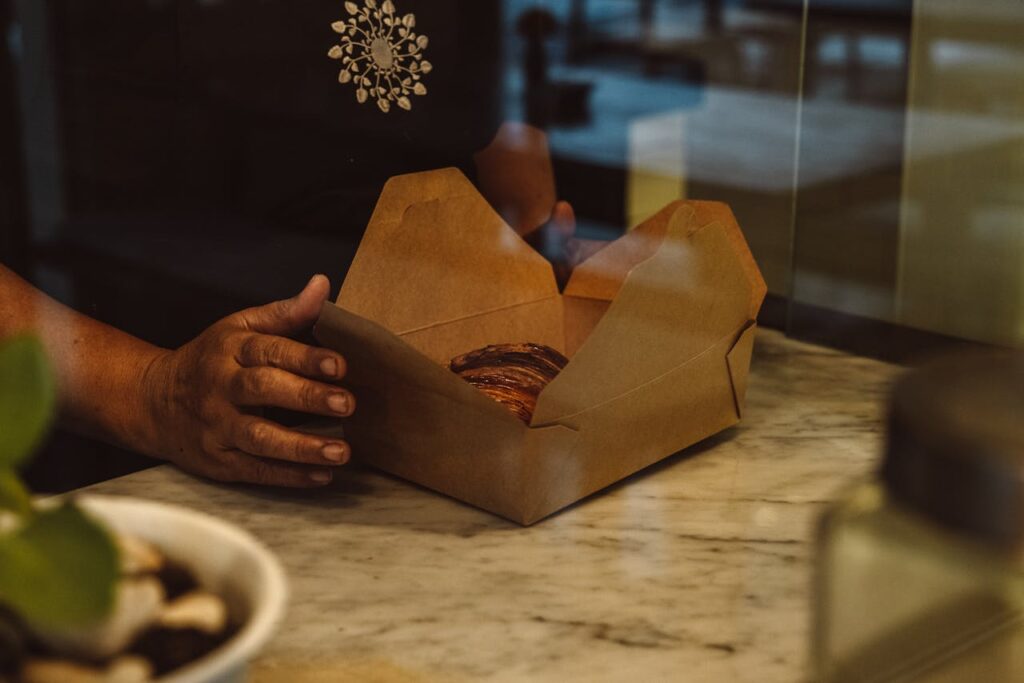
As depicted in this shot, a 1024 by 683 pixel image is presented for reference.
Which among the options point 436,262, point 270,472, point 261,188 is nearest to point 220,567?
point 270,472

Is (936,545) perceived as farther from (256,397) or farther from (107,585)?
(256,397)

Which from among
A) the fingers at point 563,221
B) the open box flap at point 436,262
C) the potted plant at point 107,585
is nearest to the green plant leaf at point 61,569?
Result: the potted plant at point 107,585

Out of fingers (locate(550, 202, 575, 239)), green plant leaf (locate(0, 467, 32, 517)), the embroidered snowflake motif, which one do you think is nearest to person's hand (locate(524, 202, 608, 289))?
fingers (locate(550, 202, 575, 239))

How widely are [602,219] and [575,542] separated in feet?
3.98

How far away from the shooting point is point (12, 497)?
16.6 inches

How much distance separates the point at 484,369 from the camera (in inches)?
38.3

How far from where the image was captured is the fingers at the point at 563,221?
1229 millimetres

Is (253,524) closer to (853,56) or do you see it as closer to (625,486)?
(625,486)

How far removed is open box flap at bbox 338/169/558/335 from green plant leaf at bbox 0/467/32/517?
55 cm

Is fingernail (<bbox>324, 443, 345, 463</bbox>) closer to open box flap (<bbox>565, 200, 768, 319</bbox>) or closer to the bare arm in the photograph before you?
the bare arm

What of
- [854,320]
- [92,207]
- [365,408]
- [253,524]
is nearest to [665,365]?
[365,408]

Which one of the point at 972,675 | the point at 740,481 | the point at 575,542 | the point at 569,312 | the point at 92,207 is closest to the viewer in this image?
the point at 972,675

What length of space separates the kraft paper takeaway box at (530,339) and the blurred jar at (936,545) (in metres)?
0.28

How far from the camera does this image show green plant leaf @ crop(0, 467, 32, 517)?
42 centimetres
